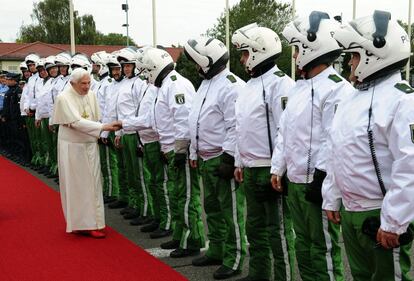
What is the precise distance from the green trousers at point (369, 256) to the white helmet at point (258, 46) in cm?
154

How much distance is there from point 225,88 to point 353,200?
1.96 meters

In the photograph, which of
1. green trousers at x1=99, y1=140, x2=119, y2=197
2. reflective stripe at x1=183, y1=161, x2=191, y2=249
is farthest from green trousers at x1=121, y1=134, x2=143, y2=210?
reflective stripe at x1=183, y1=161, x2=191, y2=249

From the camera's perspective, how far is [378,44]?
8.92 feet

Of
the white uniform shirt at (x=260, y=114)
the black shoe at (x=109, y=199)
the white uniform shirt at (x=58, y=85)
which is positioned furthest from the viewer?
the white uniform shirt at (x=58, y=85)

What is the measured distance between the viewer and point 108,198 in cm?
775

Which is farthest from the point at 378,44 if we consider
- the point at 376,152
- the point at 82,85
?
the point at 82,85

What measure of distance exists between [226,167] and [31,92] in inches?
279

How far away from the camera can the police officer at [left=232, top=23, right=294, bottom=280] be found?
3.93 meters

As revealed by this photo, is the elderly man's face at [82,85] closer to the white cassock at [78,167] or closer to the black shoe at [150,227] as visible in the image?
the white cassock at [78,167]

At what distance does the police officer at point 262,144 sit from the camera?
3928mm

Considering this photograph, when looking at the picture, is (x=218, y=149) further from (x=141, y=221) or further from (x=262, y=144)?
(x=141, y=221)

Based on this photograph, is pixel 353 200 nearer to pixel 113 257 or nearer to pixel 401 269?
pixel 401 269

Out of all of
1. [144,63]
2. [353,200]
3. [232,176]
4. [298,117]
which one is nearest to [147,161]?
[144,63]

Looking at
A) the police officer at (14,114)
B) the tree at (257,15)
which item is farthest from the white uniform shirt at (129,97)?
the tree at (257,15)
